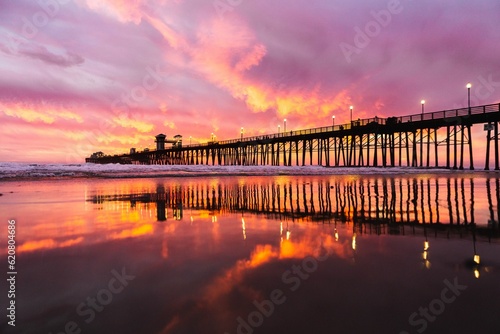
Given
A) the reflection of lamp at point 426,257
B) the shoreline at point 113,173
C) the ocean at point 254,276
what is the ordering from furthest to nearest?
the shoreline at point 113,173
the reflection of lamp at point 426,257
the ocean at point 254,276

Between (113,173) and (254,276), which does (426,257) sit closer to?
(254,276)

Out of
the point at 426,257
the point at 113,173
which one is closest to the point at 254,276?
the point at 426,257

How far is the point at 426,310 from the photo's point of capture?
173cm

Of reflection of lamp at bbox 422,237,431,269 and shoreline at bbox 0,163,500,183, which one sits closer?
reflection of lamp at bbox 422,237,431,269

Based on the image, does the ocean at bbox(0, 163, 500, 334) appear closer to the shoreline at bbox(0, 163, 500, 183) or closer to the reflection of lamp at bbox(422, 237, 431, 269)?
the reflection of lamp at bbox(422, 237, 431, 269)

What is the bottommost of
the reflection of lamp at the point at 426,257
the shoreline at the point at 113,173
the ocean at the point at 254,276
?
the reflection of lamp at the point at 426,257

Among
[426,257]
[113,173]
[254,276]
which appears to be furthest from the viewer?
[113,173]

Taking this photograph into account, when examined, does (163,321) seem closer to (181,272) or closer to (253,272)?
(181,272)

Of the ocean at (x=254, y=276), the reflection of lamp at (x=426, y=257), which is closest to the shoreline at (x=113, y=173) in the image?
the ocean at (x=254, y=276)

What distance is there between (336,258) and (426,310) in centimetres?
99

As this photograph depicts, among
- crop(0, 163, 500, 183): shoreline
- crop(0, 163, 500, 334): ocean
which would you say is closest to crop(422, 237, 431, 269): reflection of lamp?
crop(0, 163, 500, 334): ocean

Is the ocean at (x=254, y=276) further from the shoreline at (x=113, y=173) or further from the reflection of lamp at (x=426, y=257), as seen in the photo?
the shoreline at (x=113, y=173)

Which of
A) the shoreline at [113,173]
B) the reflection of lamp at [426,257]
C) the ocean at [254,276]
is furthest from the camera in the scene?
the shoreline at [113,173]

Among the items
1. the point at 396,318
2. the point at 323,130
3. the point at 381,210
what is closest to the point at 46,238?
the point at 396,318
